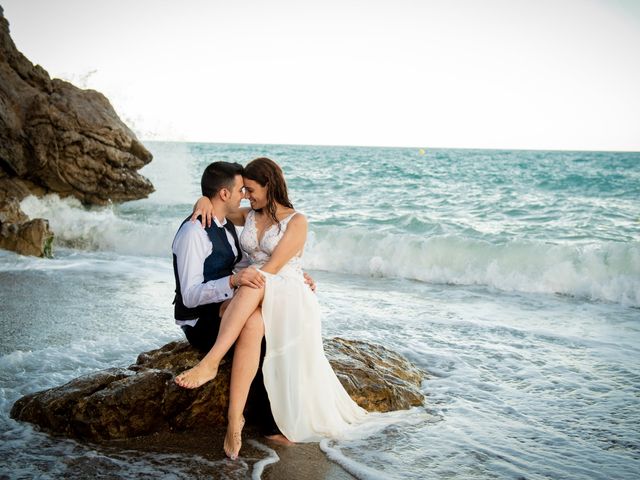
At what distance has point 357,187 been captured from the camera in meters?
27.9

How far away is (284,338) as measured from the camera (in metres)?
4.14

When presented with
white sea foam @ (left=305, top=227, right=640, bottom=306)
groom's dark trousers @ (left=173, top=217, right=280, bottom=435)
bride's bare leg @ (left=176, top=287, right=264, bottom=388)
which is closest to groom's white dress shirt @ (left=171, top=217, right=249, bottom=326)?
groom's dark trousers @ (left=173, top=217, right=280, bottom=435)

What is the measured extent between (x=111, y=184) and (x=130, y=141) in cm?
149

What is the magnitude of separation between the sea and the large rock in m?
0.17

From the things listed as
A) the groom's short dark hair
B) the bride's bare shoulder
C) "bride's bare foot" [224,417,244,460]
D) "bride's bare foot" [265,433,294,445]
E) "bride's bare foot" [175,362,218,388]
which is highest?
the groom's short dark hair

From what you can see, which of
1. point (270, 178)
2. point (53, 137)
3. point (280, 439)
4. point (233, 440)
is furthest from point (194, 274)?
point (53, 137)

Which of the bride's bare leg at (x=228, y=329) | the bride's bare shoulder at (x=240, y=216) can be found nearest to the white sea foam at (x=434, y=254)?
the bride's bare shoulder at (x=240, y=216)

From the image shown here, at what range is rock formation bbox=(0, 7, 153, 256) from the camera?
588 inches

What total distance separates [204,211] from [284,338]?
3.84 feet

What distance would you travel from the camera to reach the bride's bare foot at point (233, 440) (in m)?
3.83

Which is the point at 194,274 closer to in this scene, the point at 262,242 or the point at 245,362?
the point at 262,242

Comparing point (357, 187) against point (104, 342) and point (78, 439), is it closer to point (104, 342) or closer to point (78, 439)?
point (104, 342)

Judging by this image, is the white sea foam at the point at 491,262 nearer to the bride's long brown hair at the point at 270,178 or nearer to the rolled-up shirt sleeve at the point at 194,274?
the bride's long brown hair at the point at 270,178

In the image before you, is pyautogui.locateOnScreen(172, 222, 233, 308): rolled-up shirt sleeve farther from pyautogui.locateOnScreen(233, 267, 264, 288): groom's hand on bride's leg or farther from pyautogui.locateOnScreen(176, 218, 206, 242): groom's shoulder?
pyautogui.locateOnScreen(233, 267, 264, 288): groom's hand on bride's leg
